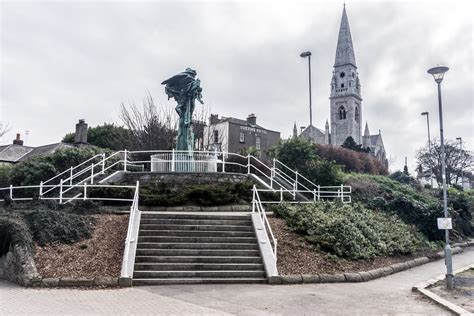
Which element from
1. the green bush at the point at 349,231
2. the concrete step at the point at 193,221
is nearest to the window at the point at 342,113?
the green bush at the point at 349,231

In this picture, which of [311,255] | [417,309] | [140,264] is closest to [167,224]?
[140,264]

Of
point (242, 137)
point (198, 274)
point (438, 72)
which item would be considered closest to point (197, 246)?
point (198, 274)

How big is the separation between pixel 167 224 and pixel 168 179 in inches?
192

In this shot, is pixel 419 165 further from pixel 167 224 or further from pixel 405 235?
pixel 167 224

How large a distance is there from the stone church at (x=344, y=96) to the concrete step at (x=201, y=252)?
6481 cm

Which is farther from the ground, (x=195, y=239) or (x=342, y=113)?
(x=342, y=113)

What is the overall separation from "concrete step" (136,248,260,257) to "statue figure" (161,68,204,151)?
30.0 feet

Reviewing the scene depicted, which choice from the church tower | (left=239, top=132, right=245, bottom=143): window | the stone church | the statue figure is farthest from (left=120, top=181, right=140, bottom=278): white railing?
the church tower

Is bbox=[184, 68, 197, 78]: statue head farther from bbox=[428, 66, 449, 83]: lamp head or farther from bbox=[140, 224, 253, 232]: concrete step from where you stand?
bbox=[428, 66, 449, 83]: lamp head

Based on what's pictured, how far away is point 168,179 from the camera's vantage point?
15.5 m

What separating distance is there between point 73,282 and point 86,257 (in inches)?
39.8

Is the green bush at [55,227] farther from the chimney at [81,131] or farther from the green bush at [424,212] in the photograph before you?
the chimney at [81,131]

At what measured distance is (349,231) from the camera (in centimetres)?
1131

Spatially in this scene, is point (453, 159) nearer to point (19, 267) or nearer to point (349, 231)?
point (349, 231)
